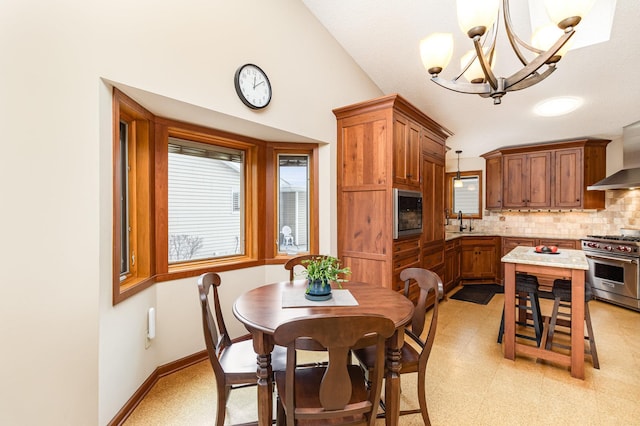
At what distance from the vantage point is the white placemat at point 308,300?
173 cm

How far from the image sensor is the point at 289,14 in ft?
9.42

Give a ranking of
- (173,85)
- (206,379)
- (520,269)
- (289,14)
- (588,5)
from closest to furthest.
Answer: (588,5), (173,85), (206,379), (520,269), (289,14)

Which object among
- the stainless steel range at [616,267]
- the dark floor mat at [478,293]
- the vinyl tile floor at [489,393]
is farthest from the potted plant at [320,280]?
the stainless steel range at [616,267]

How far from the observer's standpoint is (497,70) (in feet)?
10.8

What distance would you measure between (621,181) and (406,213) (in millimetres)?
3400

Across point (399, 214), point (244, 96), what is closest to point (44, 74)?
point (244, 96)

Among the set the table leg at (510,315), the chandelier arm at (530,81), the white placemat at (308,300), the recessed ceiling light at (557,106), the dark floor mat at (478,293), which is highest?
the recessed ceiling light at (557,106)

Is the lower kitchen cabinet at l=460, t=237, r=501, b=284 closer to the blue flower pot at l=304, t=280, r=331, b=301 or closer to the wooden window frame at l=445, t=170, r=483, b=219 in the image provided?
the wooden window frame at l=445, t=170, r=483, b=219

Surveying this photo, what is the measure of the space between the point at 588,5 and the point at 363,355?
2111 mm

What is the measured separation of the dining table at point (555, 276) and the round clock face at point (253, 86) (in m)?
2.58

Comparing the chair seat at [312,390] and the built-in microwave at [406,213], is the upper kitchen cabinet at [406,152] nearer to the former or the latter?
the built-in microwave at [406,213]

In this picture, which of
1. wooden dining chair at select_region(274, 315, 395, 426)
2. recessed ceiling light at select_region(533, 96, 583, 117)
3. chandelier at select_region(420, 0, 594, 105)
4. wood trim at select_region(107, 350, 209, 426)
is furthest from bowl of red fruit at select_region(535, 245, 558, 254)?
wood trim at select_region(107, 350, 209, 426)

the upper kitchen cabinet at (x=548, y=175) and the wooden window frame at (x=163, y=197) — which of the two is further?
the upper kitchen cabinet at (x=548, y=175)

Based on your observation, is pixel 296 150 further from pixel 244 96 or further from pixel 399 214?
pixel 399 214
